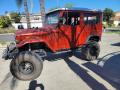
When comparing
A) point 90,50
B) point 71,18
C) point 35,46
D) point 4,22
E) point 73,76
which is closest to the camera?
point 73,76

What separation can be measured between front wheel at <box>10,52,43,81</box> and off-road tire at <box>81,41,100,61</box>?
3120 millimetres

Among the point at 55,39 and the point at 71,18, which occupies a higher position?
the point at 71,18

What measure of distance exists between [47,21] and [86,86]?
14.2 ft

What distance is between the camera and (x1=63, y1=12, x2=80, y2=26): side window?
9.22 m

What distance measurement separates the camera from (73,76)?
Answer: 789cm

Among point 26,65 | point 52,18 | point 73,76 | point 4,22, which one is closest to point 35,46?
point 26,65

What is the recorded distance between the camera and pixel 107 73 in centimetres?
819

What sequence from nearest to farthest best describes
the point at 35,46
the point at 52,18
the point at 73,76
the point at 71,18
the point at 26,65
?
the point at 73,76, the point at 26,65, the point at 35,46, the point at 71,18, the point at 52,18

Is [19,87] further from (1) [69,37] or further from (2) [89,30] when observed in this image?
(2) [89,30]

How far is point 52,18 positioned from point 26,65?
257 cm

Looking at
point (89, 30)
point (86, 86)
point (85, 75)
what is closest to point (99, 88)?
point (86, 86)

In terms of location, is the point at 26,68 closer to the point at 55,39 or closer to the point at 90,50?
the point at 55,39

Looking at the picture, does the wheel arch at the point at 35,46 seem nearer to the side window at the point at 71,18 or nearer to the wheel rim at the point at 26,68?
the wheel rim at the point at 26,68

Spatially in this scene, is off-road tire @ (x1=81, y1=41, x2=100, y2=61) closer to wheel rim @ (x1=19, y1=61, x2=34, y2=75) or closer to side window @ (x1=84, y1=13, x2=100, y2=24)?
side window @ (x1=84, y1=13, x2=100, y2=24)
